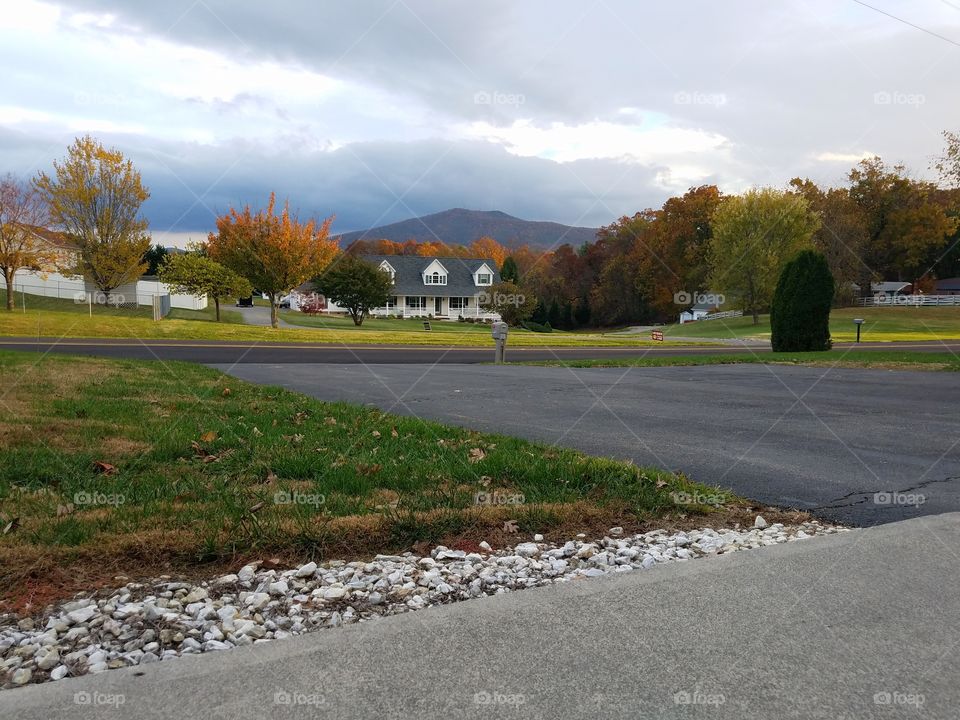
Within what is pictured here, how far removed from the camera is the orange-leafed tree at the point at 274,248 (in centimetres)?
3575

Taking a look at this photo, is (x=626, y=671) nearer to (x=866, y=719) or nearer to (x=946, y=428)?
(x=866, y=719)

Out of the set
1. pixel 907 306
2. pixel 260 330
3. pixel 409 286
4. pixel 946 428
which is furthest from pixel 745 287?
pixel 946 428

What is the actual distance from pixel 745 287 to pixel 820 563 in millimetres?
58316

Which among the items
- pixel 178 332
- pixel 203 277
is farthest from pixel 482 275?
pixel 178 332

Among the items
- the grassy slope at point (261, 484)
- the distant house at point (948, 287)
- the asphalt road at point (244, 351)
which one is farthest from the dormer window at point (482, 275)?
the grassy slope at point (261, 484)

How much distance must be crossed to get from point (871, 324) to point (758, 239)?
1063 cm

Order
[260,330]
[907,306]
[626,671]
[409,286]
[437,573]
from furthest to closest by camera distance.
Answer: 1. [409,286]
2. [907,306]
3. [260,330]
4. [437,573]
5. [626,671]

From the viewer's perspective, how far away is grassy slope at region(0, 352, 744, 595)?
13.7 feet

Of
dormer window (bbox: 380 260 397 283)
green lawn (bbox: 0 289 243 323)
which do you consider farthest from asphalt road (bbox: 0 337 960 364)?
dormer window (bbox: 380 260 397 283)

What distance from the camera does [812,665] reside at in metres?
2.95

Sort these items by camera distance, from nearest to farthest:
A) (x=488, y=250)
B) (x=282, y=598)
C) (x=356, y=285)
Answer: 1. (x=282, y=598)
2. (x=356, y=285)
3. (x=488, y=250)

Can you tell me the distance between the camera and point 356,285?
52844mm

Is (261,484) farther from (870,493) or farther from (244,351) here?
(244,351)

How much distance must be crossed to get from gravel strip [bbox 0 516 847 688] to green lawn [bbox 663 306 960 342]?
150 ft
